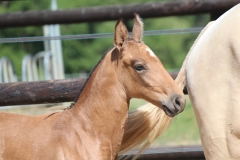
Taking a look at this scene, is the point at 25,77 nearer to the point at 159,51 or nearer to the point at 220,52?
the point at 220,52

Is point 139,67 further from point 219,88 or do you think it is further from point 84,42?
point 84,42

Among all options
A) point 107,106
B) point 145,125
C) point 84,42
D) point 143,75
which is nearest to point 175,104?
point 143,75

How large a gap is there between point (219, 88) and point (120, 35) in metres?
0.64

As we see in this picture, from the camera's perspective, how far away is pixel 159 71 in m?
3.16

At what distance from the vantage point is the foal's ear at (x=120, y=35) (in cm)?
317

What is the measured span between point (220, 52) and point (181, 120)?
4.83 meters

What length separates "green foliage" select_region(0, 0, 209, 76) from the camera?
2286 centimetres

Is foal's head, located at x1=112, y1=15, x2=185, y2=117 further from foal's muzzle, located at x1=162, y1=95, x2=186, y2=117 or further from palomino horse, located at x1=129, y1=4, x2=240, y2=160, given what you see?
palomino horse, located at x1=129, y1=4, x2=240, y2=160

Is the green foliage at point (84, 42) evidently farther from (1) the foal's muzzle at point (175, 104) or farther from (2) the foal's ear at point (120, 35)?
(1) the foal's muzzle at point (175, 104)

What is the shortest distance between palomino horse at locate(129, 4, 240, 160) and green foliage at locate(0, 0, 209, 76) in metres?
18.1

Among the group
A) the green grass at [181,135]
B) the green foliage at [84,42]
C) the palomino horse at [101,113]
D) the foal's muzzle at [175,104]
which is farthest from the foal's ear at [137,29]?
the green foliage at [84,42]

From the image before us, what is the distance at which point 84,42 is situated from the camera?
2494 cm

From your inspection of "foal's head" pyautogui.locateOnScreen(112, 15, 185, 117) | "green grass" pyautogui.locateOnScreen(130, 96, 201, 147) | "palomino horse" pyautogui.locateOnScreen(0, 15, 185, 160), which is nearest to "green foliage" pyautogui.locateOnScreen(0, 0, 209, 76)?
"green grass" pyautogui.locateOnScreen(130, 96, 201, 147)

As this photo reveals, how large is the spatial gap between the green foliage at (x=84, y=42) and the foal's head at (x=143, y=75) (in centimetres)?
1796
